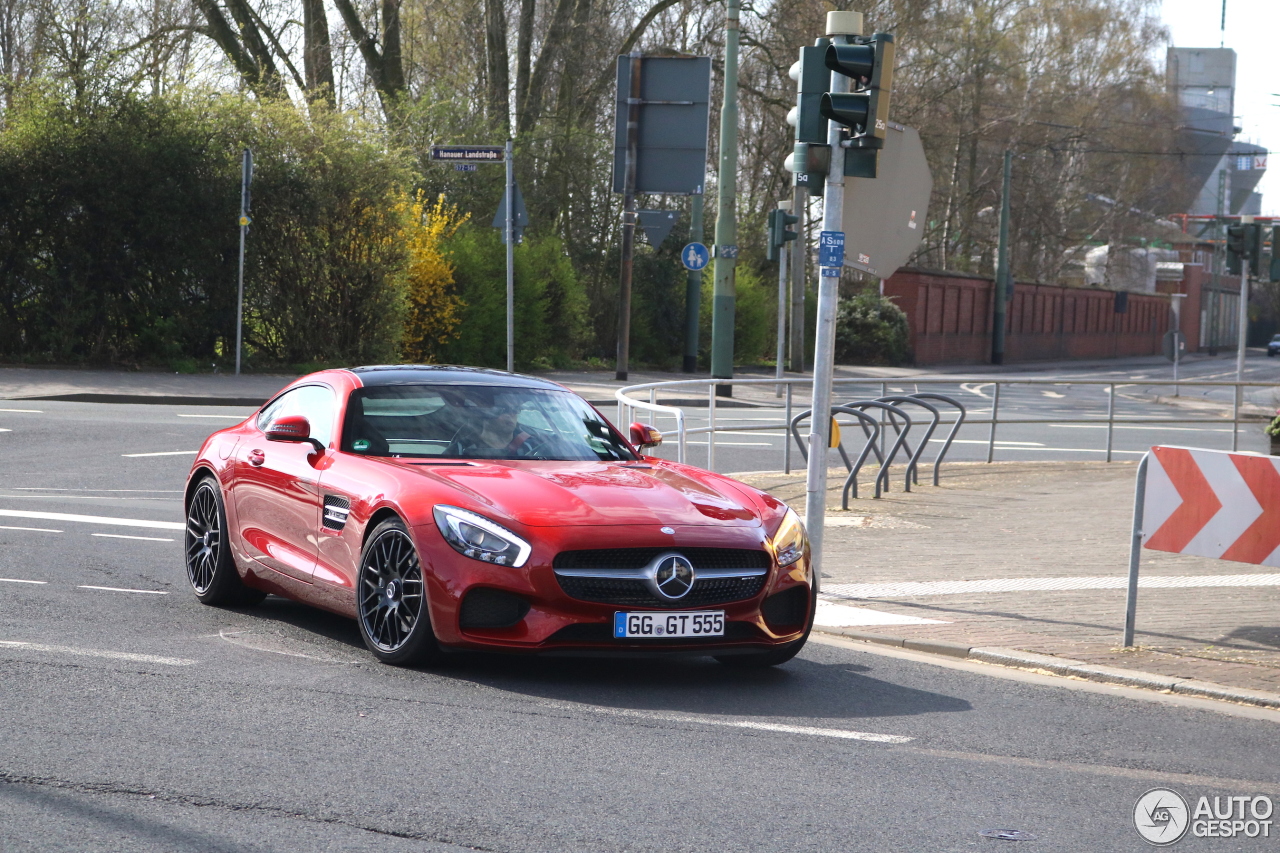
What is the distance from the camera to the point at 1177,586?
32.6 feet

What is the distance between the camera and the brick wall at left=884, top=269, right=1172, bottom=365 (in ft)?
182

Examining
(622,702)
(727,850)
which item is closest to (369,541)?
(622,702)

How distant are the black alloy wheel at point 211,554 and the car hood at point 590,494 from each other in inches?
68.0

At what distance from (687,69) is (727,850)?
874 inches

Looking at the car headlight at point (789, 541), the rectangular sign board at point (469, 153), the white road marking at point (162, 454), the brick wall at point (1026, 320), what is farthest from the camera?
the brick wall at point (1026, 320)

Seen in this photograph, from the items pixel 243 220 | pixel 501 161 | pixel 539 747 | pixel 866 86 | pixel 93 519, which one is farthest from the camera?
pixel 243 220

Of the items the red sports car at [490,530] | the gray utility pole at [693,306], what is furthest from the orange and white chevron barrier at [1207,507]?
the gray utility pole at [693,306]

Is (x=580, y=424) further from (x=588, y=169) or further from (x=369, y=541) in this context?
(x=588, y=169)

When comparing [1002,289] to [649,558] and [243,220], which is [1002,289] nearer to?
[243,220]

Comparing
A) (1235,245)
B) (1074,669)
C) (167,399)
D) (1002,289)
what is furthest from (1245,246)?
(1002,289)

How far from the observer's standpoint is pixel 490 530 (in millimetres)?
6363

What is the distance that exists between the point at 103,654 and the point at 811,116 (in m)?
4.88

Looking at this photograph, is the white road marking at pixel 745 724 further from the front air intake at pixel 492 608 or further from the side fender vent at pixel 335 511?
the side fender vent at pixel 335 511

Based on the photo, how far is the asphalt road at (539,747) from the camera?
14.8 ft
